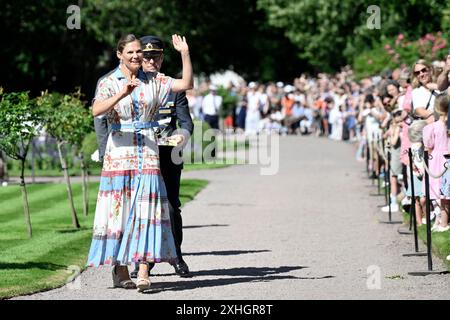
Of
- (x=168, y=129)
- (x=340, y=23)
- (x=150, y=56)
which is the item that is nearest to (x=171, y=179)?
(x=168, y=129)

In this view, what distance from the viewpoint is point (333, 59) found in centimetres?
5716

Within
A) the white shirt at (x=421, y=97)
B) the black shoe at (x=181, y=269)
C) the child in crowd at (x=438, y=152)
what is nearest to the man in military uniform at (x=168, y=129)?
the black shoe at (x=181, y=269)

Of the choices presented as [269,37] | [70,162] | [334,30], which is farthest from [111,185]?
[269,37]

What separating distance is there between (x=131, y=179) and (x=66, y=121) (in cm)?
700

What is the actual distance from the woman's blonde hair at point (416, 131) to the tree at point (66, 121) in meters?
4.40

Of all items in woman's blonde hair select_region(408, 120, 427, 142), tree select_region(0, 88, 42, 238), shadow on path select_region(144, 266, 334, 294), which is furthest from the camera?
woman's blonde hair select_region(408, 120, 427, 142)

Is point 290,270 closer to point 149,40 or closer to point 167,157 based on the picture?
point 167,157

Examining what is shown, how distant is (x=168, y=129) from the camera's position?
492 inches

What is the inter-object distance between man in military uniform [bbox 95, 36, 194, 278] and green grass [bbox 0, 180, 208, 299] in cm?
95

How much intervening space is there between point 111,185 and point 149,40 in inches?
53.4

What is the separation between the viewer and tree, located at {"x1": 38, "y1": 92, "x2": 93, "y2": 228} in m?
17.9

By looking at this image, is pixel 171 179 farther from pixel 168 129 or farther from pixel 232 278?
pixel 232 278

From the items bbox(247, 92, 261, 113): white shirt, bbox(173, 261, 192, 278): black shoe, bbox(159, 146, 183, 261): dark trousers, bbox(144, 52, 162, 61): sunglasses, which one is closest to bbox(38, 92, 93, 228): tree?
bbox(159, 146, 183, 261): dark trousers

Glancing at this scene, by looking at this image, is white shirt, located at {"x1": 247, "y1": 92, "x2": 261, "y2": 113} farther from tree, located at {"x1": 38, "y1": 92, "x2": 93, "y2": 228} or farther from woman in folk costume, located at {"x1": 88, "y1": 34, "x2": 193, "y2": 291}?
woman in folk costume, located at {"x1": 88, "y1": 34, "x2": 193, "y2": 291}
